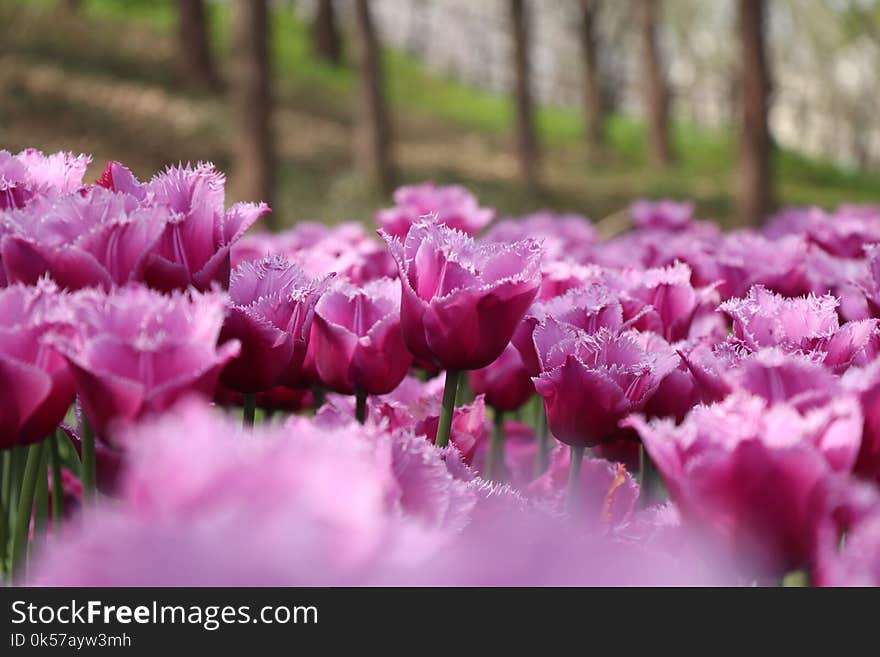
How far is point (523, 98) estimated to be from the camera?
16531 mm

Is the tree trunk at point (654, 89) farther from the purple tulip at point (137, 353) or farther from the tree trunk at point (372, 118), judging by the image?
the purple tulip at point (137, 353)

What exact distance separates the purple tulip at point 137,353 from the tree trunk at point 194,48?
19233 mm

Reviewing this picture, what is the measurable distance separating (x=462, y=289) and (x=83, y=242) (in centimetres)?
47

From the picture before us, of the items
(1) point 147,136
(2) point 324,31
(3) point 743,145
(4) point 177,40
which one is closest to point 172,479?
(3) point 743,145

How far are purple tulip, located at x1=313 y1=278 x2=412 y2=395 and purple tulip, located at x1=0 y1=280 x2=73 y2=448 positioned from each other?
560 millimetres

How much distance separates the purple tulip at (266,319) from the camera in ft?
3.89

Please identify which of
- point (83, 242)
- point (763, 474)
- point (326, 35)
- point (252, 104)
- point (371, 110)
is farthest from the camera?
point (326, 35)

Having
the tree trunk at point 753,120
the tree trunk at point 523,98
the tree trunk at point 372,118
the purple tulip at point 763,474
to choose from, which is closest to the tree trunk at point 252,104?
the tree trunk at point 372,118

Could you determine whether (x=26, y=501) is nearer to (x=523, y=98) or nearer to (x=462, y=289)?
(x=462, y=289)

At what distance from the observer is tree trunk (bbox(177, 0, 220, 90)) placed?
18.8 metres

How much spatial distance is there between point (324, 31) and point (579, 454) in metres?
26.0

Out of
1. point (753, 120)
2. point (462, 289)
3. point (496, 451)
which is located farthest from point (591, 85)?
point (462, 289)

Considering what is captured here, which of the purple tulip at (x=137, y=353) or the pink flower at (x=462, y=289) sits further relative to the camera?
the pink flower at (x=462, y=289)

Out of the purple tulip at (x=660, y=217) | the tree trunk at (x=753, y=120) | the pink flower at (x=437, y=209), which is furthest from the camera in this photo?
the tree trunk at (x=753, y=120)
